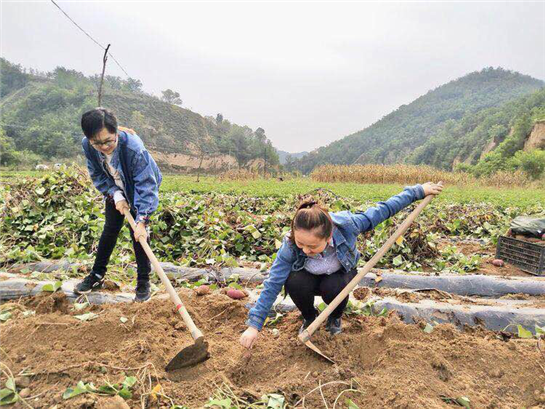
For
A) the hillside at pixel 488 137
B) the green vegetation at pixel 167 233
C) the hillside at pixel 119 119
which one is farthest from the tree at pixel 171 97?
→ the green vegetation at pixel 167 233

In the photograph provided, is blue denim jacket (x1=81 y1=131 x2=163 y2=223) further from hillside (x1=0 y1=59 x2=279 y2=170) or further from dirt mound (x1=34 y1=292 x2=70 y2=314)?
hillside (x1=0 y1=59 x2=279 y2=170)

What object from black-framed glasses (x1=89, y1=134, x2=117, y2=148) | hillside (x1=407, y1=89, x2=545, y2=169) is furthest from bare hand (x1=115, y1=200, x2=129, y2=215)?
hillside (x1=407, y1=89, x2=545, y2=169)

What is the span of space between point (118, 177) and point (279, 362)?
1762 millimetres

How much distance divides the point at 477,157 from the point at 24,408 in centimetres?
6597

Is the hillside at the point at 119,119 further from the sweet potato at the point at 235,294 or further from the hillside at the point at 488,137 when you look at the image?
the sweet potato at the point at 235,294

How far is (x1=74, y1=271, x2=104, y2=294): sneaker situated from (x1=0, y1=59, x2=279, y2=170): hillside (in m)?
45.0

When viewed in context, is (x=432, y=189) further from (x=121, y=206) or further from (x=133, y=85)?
(x=133, y=85)

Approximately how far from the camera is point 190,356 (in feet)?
6.82

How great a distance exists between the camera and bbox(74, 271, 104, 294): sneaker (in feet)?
9.63

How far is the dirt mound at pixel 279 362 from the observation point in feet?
6.24

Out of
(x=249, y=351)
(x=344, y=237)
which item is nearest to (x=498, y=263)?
(x=344, y=237)

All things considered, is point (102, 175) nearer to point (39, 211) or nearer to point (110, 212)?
point (110, 212)

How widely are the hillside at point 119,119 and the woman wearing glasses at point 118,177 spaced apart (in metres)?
45.1

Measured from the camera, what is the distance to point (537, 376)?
2.12 m
